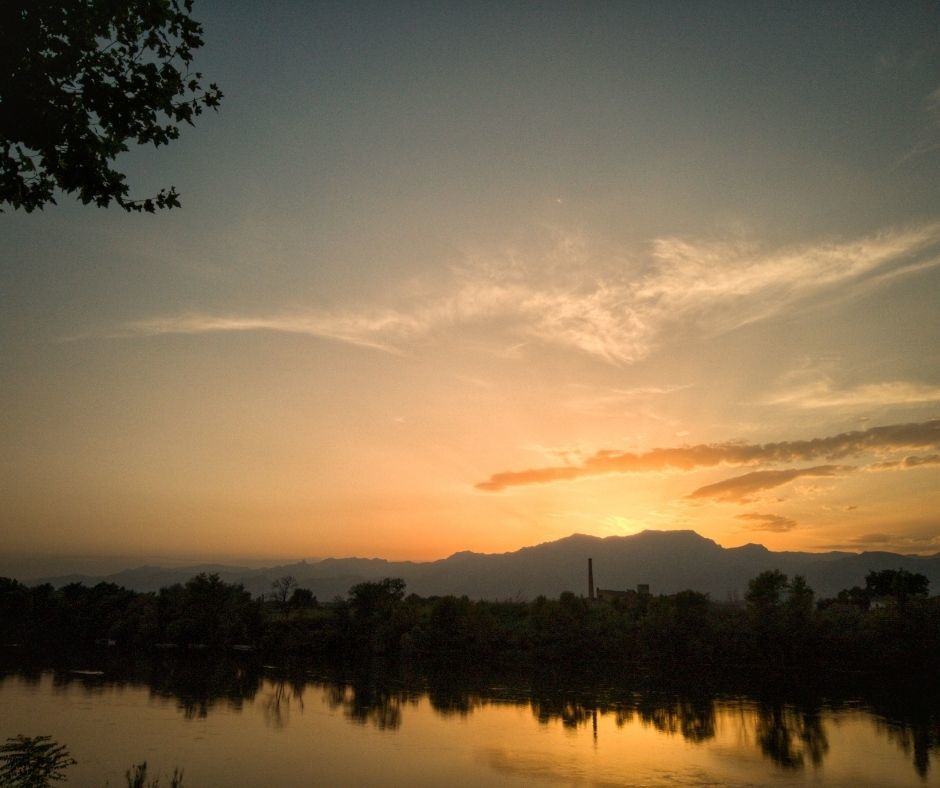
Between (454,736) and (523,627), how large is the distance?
46452 mm

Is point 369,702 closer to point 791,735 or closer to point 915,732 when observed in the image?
point 791,735

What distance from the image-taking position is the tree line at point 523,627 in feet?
202

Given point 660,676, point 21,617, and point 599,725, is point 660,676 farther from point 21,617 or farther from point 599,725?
point 21,617

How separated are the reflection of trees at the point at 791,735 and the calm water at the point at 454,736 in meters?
0.12

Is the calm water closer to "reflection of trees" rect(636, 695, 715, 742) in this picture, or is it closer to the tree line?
"reflection of trees" rect(636, 695, 715, 742)

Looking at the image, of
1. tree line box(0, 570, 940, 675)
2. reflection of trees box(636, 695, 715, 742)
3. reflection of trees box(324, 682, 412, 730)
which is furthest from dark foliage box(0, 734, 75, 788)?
tree line box(0, 570, 940, 675)

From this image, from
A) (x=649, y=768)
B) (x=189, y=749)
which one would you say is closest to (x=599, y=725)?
(x=649, y=768)

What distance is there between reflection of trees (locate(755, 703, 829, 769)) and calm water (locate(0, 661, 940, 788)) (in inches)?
4.9

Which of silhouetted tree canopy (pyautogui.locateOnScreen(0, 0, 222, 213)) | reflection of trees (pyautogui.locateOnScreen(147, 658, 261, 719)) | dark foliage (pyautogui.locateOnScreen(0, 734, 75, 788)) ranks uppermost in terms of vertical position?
silhouetted tree canopy (pyautogui.locateOnScreen(0, 0, 222, 213))

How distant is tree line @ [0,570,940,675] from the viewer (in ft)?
202

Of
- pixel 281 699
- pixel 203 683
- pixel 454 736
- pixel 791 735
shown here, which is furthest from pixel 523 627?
pixel 454 736

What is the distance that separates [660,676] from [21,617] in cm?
9833

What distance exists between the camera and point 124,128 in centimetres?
1003

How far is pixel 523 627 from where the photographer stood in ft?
260
